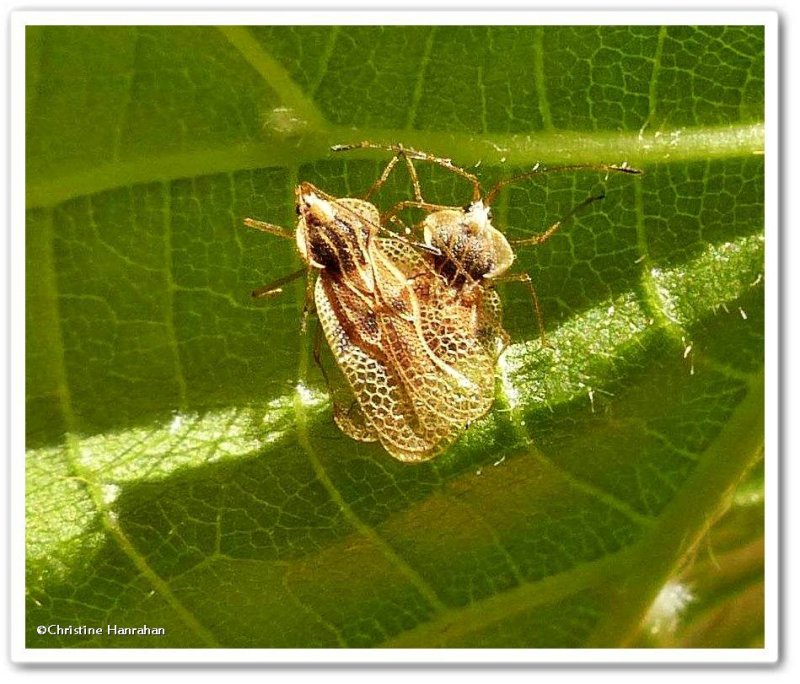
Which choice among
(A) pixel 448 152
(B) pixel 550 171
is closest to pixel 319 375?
(A) pixel 448 152

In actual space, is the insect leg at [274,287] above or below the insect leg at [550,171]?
below

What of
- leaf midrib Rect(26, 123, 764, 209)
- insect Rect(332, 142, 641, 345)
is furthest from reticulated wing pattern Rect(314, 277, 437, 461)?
leaf midrib Rect(26, 123, 764, 209)

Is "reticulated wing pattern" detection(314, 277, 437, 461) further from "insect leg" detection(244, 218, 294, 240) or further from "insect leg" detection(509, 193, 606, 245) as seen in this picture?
"insect leg" detection(509, 193, 606, 245)

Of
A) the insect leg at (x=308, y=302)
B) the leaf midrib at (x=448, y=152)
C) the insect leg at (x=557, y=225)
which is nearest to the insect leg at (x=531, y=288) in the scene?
the insect leg at (x=557, y=225)

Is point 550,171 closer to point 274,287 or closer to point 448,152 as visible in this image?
point 448,152

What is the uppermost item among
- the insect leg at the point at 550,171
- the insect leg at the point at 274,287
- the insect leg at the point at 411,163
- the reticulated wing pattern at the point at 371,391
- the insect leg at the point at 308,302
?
→ the insect leg at the point at 411,163

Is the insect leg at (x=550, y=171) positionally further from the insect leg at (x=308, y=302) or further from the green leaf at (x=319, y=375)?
the insect leg at (x=308, y=302)
